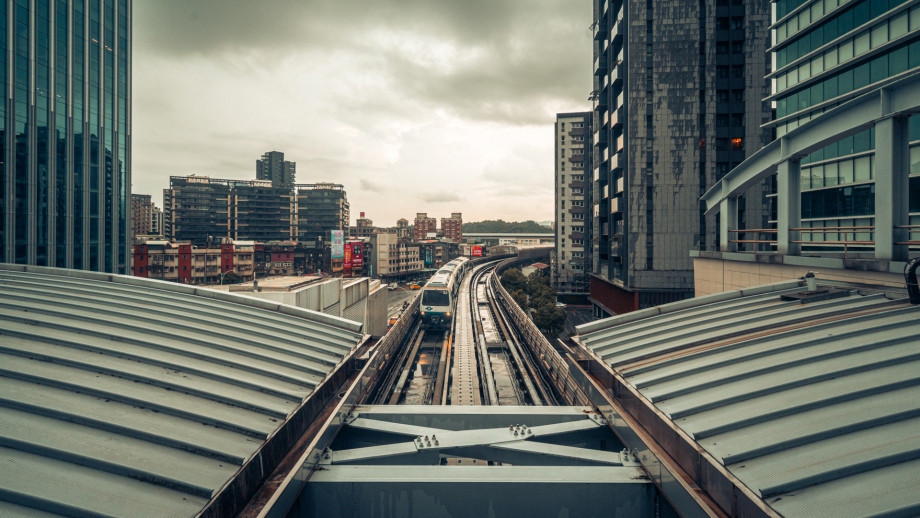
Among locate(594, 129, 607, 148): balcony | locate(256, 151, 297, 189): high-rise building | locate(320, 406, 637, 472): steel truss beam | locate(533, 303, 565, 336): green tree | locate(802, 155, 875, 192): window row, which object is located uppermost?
locate(256, 151, 297, 189): high-rise building

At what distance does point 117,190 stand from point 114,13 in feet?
65.8

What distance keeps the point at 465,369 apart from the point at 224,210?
104861 mm

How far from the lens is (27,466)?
12.1 ft

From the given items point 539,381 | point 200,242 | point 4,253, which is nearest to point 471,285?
point 539,381

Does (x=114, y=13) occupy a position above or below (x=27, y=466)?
above

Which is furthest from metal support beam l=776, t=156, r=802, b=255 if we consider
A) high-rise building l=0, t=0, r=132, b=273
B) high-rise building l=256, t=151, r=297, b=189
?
high-rise building l=256, t=151, r=297, b=189

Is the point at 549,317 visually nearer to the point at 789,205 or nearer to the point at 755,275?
the point at 755,275

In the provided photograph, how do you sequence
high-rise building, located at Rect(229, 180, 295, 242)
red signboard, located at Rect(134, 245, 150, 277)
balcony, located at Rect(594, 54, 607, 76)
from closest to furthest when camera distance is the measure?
balcony, located at Rect(594, 54, 607, 76) < red signboard, located at Rect(134, 245, 150, 277) < high-rise building, located at Rect(229, 180, 295, 242)

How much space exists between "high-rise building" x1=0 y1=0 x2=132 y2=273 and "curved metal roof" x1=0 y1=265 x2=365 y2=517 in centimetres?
3914

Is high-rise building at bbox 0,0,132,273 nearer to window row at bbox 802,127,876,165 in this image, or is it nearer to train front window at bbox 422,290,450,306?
train front window at bbox 422,290,450,306

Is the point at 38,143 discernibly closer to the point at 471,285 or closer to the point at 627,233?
the point at 471,285

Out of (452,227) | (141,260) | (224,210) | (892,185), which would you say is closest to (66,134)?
(141,260)

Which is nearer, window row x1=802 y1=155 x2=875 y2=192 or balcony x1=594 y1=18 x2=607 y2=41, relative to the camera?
window row x1=802 y1=155 x2=875 y2=192

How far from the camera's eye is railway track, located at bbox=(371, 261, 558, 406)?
16594 millimetres
